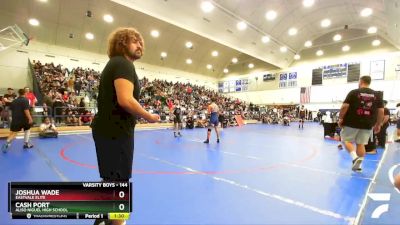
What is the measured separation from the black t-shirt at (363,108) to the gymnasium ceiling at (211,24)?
7.67m

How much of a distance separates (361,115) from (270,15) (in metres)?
15.6

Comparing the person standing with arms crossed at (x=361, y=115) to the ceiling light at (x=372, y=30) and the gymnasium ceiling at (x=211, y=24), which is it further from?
the ceiling light at (x=372, y=30)

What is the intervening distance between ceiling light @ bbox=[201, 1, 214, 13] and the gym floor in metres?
11.2

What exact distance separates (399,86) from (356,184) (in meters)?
26.0

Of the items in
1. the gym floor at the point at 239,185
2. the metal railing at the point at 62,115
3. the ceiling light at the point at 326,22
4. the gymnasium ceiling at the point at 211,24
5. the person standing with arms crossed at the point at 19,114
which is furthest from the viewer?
the ceiling light at the point at 326,22

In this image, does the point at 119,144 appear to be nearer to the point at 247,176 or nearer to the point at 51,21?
the point at 247,176

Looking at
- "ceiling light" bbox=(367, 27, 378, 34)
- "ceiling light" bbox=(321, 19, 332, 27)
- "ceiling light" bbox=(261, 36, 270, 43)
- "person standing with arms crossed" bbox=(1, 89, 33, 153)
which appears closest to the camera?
"person standing with arms crossed" bbox=(1, 89, 33, 153)

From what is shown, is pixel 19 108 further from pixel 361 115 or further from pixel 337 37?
pixel 337 37

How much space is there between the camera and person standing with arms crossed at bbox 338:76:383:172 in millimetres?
4531

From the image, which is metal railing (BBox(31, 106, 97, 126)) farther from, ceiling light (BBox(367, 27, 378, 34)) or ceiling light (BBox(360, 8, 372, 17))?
ceiling light (BBox(367, 27, 378, 34))

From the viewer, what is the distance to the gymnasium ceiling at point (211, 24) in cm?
1512

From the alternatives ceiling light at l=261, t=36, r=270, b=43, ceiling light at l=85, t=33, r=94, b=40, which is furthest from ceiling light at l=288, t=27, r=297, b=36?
ceiling light at l=85, t=33, r=94, b=40
